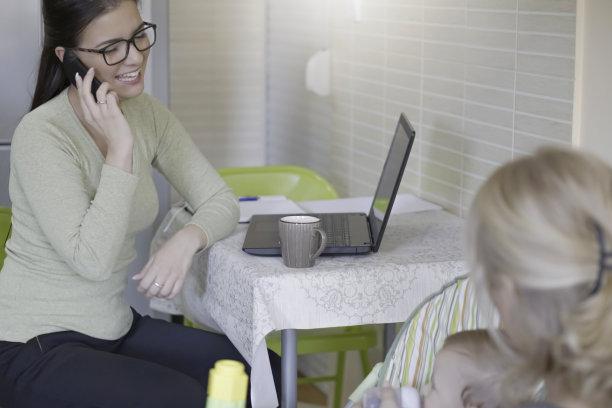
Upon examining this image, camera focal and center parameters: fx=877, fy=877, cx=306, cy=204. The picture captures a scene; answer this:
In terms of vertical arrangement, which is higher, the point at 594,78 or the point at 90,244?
the point at 594,78

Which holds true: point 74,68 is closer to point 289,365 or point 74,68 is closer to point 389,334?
point 289,365

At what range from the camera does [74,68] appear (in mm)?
1833

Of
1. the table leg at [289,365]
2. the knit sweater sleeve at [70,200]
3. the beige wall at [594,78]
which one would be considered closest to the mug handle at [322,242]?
the table leg at [289,365]

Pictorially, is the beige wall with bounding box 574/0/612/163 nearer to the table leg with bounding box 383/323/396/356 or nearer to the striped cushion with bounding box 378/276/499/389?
the striped cushion with bounding box 378/276/499/389

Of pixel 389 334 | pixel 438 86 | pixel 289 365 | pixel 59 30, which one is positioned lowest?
pixel 389 334

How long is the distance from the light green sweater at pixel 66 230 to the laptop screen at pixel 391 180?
1.21ft

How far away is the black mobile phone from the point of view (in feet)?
5.99

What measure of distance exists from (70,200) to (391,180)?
2.26 ft

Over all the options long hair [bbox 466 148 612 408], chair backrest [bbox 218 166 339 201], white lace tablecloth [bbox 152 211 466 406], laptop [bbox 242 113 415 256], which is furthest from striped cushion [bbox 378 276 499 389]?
chair backrest [bbox 218 166 339 201]

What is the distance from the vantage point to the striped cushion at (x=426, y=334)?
1503mm

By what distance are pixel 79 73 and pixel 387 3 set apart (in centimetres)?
108

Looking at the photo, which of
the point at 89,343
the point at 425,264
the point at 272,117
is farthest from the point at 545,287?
the point at 272,117

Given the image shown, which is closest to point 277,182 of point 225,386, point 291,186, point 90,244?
point 291,186

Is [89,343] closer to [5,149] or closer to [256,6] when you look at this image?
[5,149]
